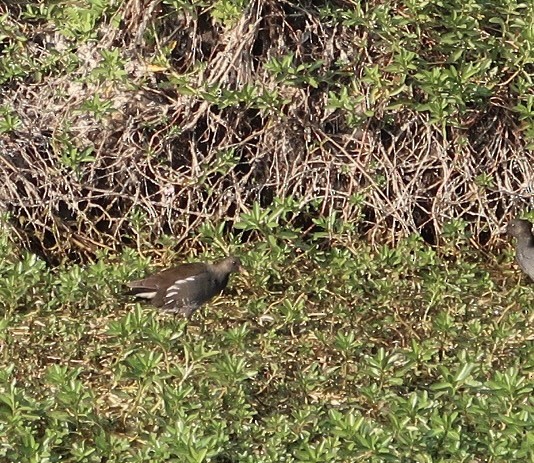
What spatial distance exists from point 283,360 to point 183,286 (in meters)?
0.63

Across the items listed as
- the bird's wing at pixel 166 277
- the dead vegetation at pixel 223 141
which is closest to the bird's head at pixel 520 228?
the dead vegetation at pixel 223 141

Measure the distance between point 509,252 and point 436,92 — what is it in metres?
1.12

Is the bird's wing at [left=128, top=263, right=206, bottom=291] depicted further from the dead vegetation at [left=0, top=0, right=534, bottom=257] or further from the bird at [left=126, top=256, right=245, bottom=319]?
the dead vegetation at [left=0, top=0, right=534, bottom=257]

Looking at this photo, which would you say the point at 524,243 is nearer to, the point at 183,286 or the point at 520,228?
the point at 520,228

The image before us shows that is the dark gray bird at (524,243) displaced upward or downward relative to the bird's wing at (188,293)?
downward

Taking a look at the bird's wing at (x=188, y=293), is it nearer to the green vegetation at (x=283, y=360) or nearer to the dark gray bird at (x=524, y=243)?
the green vegetation at (x=283, y=360)

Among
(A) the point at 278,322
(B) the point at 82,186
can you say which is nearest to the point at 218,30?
(B) the point at 82,186

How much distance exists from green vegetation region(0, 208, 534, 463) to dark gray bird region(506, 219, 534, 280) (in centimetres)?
17

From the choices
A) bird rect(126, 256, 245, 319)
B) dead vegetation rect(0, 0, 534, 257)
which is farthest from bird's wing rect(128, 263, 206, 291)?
dead vegetation rect(0, 0, 534, 257)

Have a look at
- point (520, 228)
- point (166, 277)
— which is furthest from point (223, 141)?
point (520, 228)

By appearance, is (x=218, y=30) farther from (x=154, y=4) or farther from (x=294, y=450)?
(x=294, y=450)

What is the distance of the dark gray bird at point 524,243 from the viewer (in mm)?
6539

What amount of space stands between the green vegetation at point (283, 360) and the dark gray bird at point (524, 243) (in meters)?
0.17

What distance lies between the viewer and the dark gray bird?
6539 millimetres
